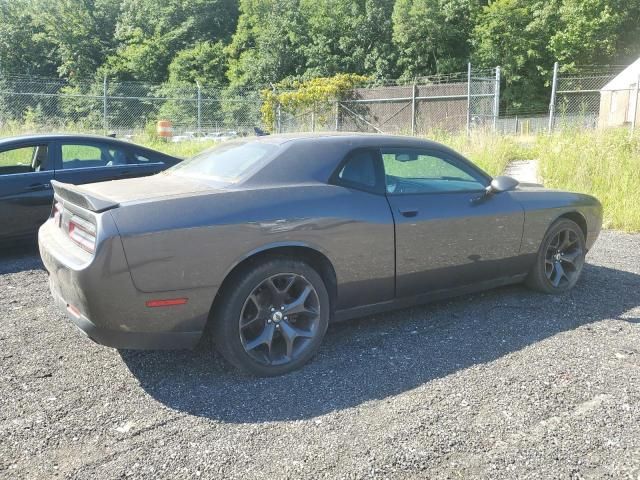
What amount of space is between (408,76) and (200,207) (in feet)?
160

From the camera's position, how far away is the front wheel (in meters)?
4.83

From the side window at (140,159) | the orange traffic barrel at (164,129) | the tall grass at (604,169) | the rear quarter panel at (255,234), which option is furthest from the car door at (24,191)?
the orange traffic barrel at (164,129)

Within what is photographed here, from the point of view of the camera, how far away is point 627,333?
13.4ft

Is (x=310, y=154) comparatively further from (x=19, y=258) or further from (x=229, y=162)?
(x=19, y=258)

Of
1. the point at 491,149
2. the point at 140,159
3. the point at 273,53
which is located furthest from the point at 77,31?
the point at 140,159

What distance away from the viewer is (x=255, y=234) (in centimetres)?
325

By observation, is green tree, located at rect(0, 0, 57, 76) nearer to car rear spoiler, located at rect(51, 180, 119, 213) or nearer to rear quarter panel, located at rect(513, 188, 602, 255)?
car rear spoiler, located at rect(51, 180, 119, 213)

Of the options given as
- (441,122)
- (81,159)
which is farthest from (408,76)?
(81,159)

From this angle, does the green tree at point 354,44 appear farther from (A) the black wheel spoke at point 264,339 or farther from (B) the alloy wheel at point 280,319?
(A) the black wheel spoke at point 264,339

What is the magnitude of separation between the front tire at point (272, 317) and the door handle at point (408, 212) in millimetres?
800

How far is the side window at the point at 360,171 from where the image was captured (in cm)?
378

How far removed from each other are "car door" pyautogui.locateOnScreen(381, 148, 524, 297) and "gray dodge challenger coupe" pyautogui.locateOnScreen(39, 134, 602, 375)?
0.01 metres

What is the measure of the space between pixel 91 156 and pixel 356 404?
5.12 meters

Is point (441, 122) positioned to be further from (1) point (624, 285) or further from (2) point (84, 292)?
(2) point (84, 292)
